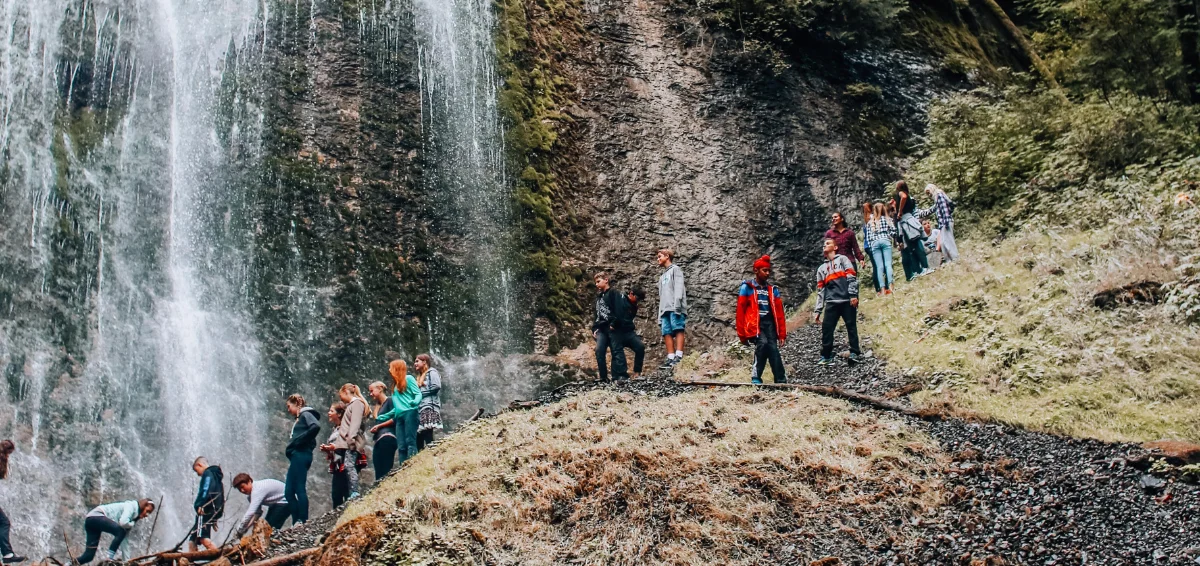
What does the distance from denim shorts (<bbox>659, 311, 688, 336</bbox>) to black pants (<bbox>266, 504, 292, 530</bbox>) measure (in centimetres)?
527

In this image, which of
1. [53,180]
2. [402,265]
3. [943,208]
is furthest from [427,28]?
[943,208]

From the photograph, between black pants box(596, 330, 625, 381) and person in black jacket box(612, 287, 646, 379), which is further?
black pants box(596, 330, 625, 381)

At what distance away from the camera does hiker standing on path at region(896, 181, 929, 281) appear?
622 inches

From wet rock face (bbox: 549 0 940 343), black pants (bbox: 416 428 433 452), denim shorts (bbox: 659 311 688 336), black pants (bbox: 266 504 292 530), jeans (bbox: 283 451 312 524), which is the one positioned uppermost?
wet rock face (bbox: 549 0 940 343)

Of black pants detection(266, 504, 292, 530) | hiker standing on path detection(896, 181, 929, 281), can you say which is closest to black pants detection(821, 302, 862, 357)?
hiker standing on path detection(896, 181, 929, 281)

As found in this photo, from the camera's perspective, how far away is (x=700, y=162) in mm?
20234

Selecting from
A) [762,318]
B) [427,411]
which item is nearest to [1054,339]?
[762,318]

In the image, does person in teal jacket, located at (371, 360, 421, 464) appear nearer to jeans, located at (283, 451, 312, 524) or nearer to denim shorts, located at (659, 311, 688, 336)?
jeans, located at (283, 451, 312, 524)

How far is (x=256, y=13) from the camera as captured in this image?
64.0 feet

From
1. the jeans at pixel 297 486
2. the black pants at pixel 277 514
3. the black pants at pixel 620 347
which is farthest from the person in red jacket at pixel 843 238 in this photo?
the black pants at pixel 277 514

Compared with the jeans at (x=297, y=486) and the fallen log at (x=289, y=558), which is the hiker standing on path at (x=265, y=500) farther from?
the fallen log at (x=289, y=558)

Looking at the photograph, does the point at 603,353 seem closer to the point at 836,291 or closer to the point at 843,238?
Result: the point at 836,291

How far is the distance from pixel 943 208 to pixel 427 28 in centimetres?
1007

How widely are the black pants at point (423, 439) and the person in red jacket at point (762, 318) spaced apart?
3.70m
